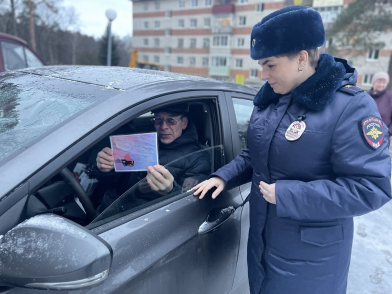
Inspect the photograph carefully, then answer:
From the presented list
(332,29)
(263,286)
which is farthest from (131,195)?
(332,29)

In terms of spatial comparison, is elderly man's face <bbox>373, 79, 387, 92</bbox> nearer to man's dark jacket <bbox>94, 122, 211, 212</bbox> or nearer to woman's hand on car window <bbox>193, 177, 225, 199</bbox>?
man's dark jacket <bbox>94, 122, 211, 212</bbox>

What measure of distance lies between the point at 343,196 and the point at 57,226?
97cm

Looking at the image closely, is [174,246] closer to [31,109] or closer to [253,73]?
[31,109]

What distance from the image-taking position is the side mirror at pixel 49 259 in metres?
0.79

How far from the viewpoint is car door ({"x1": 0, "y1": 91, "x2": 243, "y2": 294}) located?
106cm

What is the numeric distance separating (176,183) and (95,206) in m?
0.40

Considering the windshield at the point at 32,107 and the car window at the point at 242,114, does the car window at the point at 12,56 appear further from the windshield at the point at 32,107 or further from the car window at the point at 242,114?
the car window at the point at 242,114

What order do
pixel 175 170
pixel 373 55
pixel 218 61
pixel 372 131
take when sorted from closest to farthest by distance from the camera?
1. pixel 372 131
2. pixel 175 170
3. pixel 373 55
4. pixel 218 61

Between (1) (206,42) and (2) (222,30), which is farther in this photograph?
(1) (206,42)

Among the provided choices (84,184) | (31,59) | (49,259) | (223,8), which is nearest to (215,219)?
(84,184)

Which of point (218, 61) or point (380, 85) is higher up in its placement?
point (218, 61)

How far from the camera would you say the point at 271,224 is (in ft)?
4.52

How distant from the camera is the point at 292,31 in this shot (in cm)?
118

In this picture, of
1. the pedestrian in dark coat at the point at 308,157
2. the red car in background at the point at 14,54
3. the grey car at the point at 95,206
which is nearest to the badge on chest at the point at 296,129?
the pedestrian in dark coat at the point at 308,157
